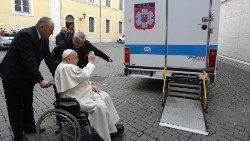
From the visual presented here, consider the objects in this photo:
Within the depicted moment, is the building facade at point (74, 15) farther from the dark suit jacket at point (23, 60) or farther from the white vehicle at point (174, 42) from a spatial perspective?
the dark suit jacket at point (23, 60)

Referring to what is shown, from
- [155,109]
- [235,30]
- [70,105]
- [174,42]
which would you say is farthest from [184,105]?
[235,30]

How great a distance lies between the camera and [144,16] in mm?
6457

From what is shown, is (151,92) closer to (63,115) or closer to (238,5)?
(63,115)

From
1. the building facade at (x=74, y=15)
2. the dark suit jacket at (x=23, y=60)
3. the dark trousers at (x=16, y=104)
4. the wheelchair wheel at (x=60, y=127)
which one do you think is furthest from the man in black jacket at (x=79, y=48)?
the building facade at (x=74, y=15)

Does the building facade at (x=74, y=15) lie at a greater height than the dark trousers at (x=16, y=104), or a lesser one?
greater

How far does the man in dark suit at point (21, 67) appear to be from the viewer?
340 cm

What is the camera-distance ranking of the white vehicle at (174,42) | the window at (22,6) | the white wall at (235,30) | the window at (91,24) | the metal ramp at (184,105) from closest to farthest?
1. the metal ramp at (184,105)
2. the white vehicle at (174,42)
3. the white wall at (235,30)
4. the window at (22,6)
5. the window at (91,24)

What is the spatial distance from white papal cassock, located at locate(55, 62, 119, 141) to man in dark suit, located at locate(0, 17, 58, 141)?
249 millimetres

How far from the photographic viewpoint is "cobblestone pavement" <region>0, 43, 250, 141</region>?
419 cm

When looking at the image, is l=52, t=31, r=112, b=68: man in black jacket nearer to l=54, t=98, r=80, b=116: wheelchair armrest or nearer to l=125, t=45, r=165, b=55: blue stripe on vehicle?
l=54, t=98, r=80, b=116: wheelchair armrest

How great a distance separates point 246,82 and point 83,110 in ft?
22.4

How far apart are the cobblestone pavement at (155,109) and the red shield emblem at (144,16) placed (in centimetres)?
185

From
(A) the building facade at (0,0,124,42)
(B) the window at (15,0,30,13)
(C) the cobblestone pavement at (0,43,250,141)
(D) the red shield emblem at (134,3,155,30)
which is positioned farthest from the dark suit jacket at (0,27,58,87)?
(B) the window at (15,0,30,13)

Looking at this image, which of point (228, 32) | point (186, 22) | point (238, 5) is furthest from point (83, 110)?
point (228, 32)
